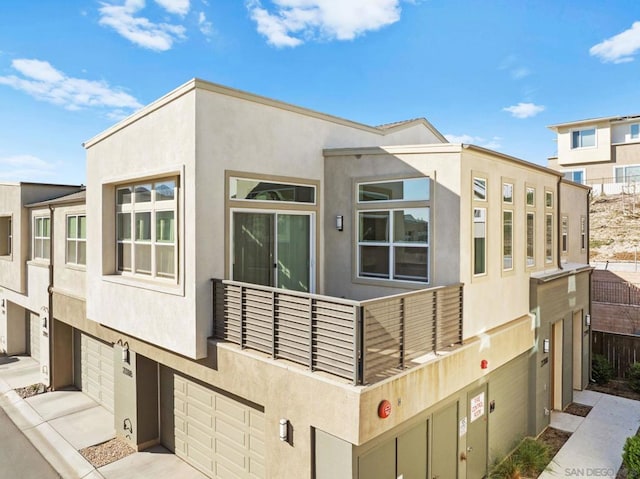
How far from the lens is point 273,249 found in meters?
7.50

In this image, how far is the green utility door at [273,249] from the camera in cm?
698

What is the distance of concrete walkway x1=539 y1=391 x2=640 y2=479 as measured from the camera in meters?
8.11

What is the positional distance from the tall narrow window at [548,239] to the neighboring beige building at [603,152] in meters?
24.1

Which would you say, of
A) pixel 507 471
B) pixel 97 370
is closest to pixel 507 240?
pixel 507 471

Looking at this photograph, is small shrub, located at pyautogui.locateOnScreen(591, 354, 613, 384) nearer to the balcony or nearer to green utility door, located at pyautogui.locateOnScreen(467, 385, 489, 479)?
green utility door, located at pyautogui.locateOnScreen(467, 385, 489, 479)

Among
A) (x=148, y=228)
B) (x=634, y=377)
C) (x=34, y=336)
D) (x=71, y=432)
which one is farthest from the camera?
(x=34, y=336)

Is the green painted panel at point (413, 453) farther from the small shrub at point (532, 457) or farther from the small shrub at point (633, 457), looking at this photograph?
the small shrub at point (633, 457)

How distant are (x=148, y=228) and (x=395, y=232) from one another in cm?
483

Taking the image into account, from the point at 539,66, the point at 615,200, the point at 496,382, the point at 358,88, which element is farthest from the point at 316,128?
the point at 615,200

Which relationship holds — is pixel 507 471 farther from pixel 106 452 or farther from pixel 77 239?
pixel 77 239

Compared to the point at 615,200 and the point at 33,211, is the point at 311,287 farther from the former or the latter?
the point at 615,200

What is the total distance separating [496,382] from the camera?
26.1 ft

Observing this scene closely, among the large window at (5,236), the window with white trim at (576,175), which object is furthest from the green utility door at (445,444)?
the window with white trim at (576,175)

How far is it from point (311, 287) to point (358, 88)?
1601 centimetres
